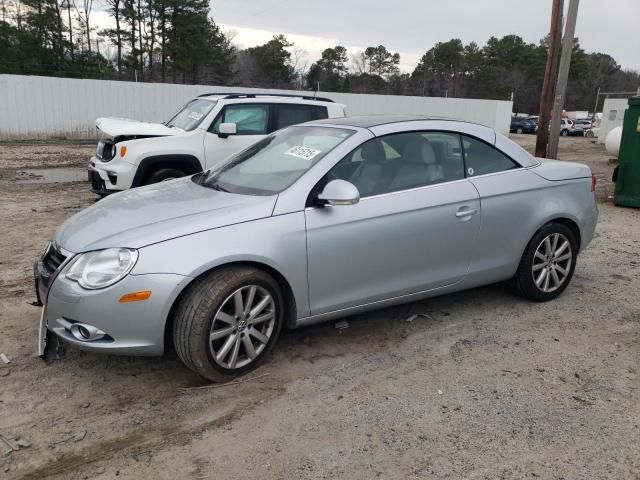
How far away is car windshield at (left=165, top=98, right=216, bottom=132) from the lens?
8.23 m

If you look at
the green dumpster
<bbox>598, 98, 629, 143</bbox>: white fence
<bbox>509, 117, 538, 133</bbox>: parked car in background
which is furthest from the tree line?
the green dumpster

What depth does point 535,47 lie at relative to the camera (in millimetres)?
→ 75250

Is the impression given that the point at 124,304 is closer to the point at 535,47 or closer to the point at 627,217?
the point at 627,217

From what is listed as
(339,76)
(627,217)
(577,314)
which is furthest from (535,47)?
(577,314)

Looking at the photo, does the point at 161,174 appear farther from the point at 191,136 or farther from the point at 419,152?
the point at 419,152

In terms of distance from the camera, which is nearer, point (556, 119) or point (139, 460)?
point (139, 460)

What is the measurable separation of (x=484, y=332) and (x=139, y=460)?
8.76 feet

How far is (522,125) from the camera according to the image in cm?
3994

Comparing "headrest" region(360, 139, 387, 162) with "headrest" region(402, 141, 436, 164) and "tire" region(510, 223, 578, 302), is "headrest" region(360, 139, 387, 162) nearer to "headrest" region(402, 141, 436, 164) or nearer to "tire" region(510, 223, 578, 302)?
"headrest" region(402, 141, 436, 164)

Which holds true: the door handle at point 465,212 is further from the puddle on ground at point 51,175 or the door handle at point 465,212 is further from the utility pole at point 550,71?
the utility pole at point 550,71

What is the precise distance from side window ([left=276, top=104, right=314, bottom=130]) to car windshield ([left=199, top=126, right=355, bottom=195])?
3917 millimetres

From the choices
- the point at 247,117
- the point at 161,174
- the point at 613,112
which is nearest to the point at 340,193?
the point at 161,174

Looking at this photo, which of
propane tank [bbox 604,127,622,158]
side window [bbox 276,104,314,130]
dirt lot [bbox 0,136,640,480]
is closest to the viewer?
dirt lot [bbox 0,136,640,480]

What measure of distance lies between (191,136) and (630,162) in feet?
23.8
